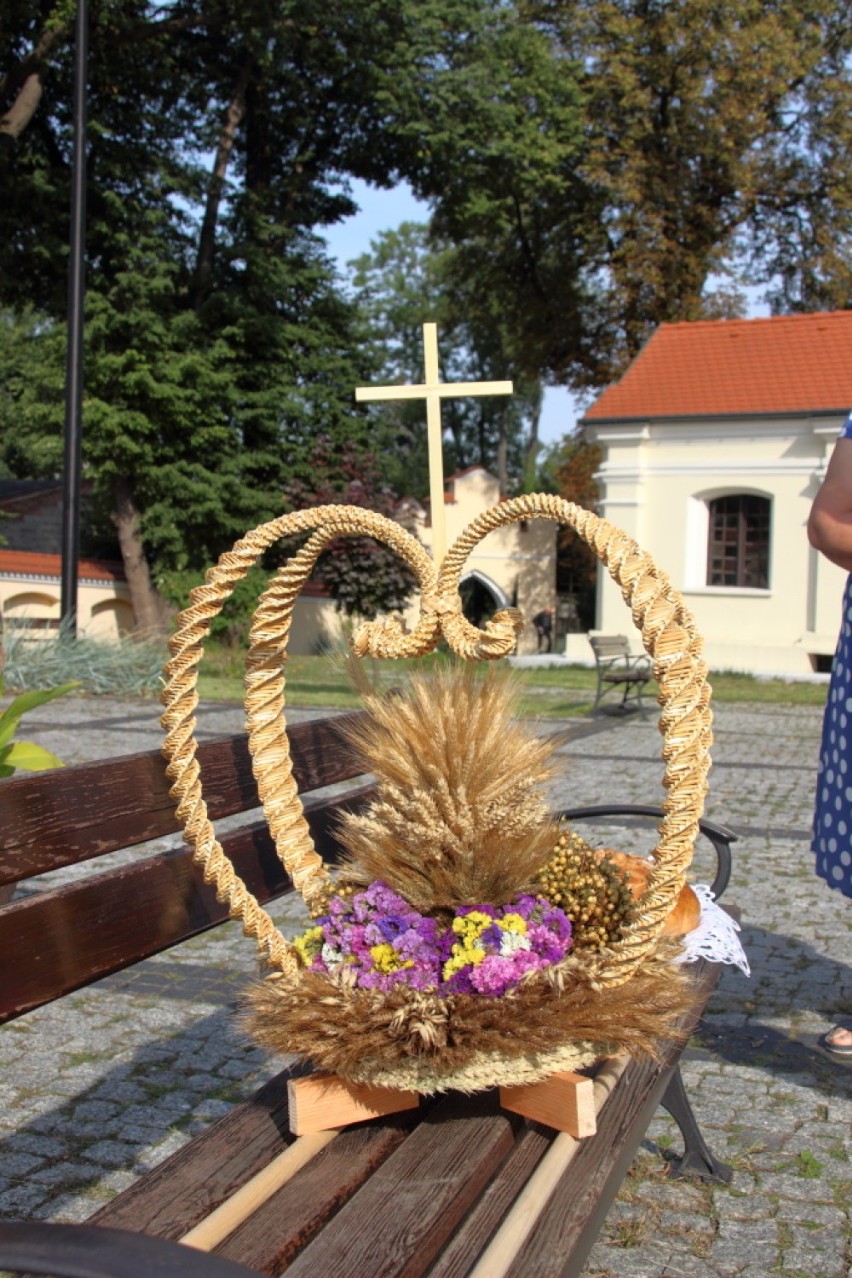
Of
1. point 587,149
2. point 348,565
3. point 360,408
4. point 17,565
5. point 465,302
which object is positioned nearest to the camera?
point 348,565

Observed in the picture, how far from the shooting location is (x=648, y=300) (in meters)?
28.4

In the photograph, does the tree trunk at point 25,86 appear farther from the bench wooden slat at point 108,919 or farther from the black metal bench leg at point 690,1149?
the black metal bench leg at point 690,1149

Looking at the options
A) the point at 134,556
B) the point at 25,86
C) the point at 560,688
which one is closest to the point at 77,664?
the point at 560,688

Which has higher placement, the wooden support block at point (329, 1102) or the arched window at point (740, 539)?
the arched window at point (740, 539)

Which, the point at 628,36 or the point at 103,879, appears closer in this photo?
the point at 103,879

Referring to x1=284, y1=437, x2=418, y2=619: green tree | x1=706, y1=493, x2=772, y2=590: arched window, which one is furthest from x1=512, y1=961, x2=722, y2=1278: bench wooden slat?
x1=706, y1=493, x2=772, y2=590: arched window

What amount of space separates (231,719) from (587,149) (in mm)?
19478

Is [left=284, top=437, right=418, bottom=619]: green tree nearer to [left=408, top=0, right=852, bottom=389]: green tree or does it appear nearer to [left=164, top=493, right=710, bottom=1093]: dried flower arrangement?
[left=408, top=0, right=852, bottom=389]: green tree

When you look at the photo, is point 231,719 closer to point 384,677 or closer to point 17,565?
point 384,677

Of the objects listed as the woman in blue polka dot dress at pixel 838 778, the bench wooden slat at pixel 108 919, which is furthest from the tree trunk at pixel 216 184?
the bench wooden slat at pixel 108 919

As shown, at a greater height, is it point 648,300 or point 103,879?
point 648,300

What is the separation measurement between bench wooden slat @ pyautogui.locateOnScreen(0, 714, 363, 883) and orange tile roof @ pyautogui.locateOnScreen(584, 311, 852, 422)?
21.0 metres

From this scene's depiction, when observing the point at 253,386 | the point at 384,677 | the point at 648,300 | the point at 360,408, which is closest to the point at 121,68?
the point at 253,386

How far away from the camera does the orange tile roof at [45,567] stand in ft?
83.3
